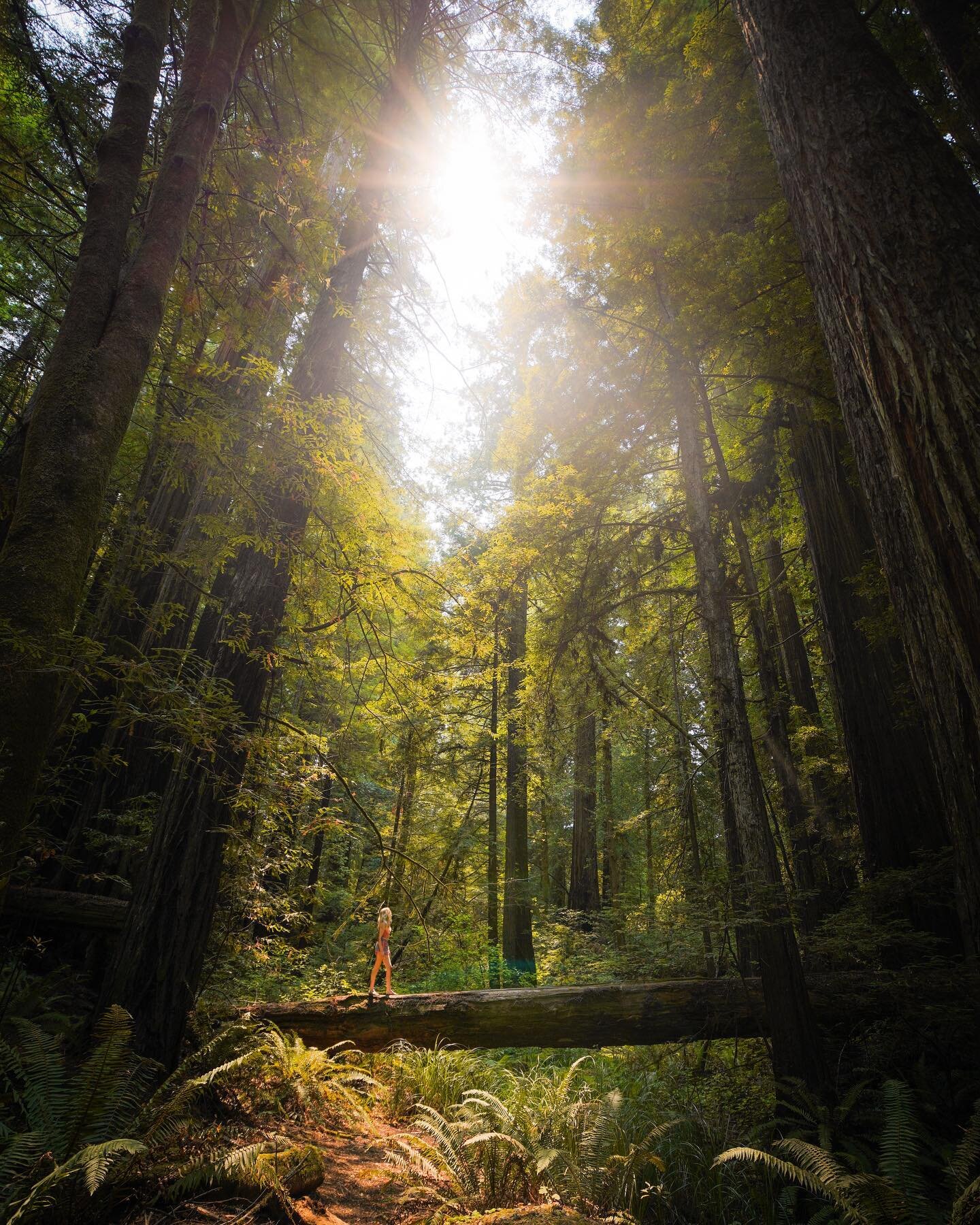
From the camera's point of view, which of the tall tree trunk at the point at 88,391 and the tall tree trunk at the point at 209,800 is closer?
the tall tree trunk at the point at 88,391

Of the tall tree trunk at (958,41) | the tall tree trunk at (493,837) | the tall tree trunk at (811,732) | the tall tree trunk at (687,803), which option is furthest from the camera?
the tall tree trunk at (493,837)

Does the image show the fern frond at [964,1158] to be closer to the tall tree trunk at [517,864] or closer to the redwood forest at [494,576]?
the redwood forest at [494,576]

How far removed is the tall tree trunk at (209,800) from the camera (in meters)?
4.24

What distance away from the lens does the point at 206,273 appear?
4895 mm

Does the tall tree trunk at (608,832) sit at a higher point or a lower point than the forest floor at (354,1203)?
higher

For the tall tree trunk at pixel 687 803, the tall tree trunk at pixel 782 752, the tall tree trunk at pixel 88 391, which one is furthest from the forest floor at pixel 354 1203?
the tall tree trunk at pixel 782 752

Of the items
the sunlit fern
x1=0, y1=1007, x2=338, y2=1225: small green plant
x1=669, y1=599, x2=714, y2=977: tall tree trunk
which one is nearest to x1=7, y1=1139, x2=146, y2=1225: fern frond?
x1=0, y1=1007, x2=338, y2=1225: small green plant

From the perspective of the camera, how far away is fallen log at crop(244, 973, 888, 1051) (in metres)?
4.95

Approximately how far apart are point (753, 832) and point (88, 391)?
5175mm

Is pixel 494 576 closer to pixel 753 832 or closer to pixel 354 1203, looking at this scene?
pixel 753 832

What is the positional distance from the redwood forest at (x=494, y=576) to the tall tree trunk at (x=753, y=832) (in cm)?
4

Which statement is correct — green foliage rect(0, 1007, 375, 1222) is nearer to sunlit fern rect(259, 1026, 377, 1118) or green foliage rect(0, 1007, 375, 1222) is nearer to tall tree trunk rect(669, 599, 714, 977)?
sunlit fern rect(259, 1026, 377, 1118)

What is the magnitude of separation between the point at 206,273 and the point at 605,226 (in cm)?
419

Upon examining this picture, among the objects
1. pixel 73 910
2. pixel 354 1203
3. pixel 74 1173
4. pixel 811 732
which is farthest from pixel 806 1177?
pixel 73 910
